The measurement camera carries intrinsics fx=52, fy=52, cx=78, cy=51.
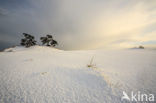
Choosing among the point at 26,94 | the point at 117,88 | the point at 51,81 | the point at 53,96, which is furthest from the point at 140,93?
the point at 26,94

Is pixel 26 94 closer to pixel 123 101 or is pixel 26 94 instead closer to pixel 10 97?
pixel 10 97

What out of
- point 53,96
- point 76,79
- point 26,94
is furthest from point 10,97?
point 76,79

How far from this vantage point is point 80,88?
1.91 meters

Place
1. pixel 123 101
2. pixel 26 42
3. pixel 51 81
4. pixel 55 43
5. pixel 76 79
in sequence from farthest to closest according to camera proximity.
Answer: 1. pixel 55 43
2. pixel 26 42
3. pixel 76 79
4. pixel 51 81
5. pixel 123 101

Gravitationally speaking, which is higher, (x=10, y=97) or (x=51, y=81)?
(x=51, y=81)

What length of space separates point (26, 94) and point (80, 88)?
69.7 inches

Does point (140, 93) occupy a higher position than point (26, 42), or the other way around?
point (26, 42)

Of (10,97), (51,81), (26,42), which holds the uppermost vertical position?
(26,42)

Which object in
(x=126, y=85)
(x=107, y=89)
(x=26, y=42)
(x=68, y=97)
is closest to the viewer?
(x=68, y=97)

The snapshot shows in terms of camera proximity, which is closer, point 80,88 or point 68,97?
point 68,97

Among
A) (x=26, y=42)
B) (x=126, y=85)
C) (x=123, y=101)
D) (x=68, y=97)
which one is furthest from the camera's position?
(x=26, y=42)

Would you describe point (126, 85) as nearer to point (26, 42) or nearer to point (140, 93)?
point (140, 93)

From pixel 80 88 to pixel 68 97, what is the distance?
487 millimetres

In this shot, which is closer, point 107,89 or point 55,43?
point 107,89
